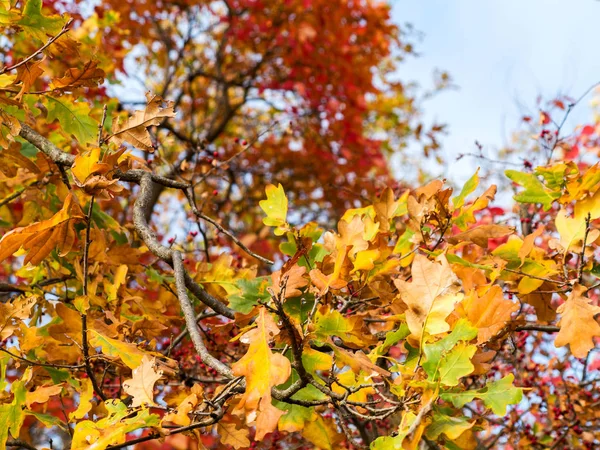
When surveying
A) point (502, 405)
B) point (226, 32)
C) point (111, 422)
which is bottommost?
point (111, 422)

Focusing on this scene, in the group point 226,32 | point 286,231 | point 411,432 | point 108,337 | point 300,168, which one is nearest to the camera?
point 411,432

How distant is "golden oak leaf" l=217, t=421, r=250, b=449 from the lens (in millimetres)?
1265

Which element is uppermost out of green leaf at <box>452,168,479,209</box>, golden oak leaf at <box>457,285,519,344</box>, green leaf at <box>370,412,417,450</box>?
green leaf at <box>452,168,479,209</box>

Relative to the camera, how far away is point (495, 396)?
3.48 feet

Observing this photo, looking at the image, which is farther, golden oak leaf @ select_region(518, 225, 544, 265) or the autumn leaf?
golden oak leaf @ select_region(518, 225, 544, 265)

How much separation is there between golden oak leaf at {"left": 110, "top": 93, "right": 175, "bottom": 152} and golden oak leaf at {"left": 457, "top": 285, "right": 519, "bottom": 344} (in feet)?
3.06

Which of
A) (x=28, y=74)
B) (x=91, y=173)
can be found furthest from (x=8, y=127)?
(x=91, y=173)

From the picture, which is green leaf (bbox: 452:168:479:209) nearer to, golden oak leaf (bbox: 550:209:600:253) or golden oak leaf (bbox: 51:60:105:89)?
golden oak leaf (bbox: 550:209:600:253)

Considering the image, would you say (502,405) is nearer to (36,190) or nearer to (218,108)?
(36,190)

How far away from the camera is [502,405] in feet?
3.40

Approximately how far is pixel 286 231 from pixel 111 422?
0.67 m

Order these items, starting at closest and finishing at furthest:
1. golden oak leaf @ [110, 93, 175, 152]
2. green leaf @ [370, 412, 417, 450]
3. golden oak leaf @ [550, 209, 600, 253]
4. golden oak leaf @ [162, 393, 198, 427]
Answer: green leaf @ [370, 412, 417, 450] → golden oak leaf @ [162, 393, 198, 427] → golden oak leaf @ [550, 209, 600, 253] → golden oak leaf @ [110, 93, 175, 152]

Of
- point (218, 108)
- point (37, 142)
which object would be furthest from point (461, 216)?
point (218, 108)

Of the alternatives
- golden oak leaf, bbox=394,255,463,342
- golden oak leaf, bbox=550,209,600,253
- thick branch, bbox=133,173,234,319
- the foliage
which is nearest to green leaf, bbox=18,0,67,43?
the foliage
